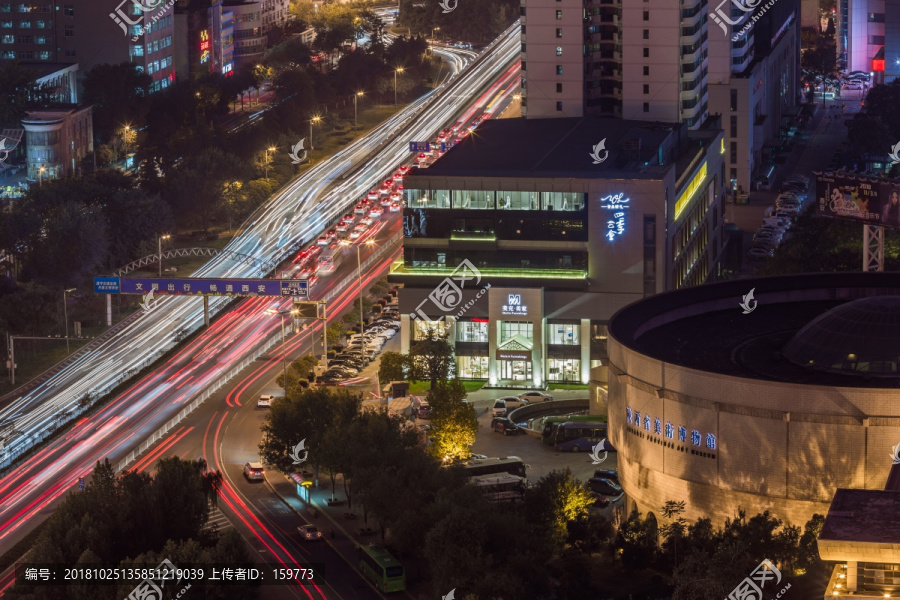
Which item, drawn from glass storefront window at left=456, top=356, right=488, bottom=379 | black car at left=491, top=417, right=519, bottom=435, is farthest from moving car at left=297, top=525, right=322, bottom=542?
glass storefront window at left=456, top=356, right=488, bottom=379

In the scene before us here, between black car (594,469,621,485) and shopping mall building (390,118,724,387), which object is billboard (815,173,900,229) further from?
black car (594,469,621,485)

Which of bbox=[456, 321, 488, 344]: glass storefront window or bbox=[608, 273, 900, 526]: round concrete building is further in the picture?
bbox=[456, 321, 488, 344]: glass storefront window

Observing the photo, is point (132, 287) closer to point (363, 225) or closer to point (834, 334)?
point (363, 225)

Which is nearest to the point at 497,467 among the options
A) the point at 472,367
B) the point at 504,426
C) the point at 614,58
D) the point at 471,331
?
the point at 504,426

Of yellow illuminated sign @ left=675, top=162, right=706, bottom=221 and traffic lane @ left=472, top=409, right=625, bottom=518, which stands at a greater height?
yellow illuminated sign @ left=675, top=162, right=706, bottom=221

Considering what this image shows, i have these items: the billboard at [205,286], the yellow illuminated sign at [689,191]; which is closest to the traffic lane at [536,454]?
the billboard at [205,286]

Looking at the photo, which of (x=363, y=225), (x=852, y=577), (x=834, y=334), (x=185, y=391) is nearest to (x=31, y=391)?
(x=185, y=391)

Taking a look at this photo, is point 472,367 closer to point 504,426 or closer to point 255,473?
point 504,426
